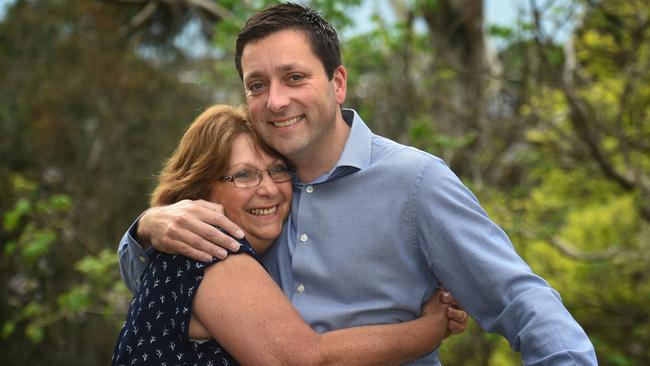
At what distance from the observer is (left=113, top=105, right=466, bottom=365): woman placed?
2.31 m

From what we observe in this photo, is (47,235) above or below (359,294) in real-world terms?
below

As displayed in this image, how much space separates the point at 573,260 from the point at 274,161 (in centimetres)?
535

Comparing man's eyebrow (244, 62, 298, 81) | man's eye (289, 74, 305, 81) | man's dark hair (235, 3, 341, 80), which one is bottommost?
man's eye (289, 74, 305, 81)

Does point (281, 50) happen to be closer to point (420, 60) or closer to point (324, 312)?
point (324, 312)

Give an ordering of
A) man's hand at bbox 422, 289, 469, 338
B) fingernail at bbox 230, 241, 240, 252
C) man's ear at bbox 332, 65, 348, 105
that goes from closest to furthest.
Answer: fingernail at bbox 230, 241, 240, 252 → man's hand at bbox 422, 289, 469, 338 → man's ear at bbox 332, 65, 348, 105

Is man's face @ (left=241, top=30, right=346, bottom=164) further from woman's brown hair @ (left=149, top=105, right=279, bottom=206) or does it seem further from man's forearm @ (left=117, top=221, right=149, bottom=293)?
man's forearm @ (left=117, top=221, right=149, bottom=293)

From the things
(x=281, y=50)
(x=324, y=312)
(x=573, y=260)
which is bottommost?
(x=573, y=260)

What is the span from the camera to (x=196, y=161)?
266 centimetres

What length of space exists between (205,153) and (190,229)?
1.03ft

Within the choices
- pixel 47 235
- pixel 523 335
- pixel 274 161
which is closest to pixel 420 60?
pixel 47 235

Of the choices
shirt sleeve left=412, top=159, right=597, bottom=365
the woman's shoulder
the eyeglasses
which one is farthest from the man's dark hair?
the woman's shoulder

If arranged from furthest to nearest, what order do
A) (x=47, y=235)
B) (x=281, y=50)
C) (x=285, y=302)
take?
(x=47, y=235), (x=281, y=50), (x=285, y=302)

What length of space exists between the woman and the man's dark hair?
307 millimetres

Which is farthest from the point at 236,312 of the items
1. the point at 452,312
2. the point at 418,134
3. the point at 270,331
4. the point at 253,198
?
the point at 418,134
